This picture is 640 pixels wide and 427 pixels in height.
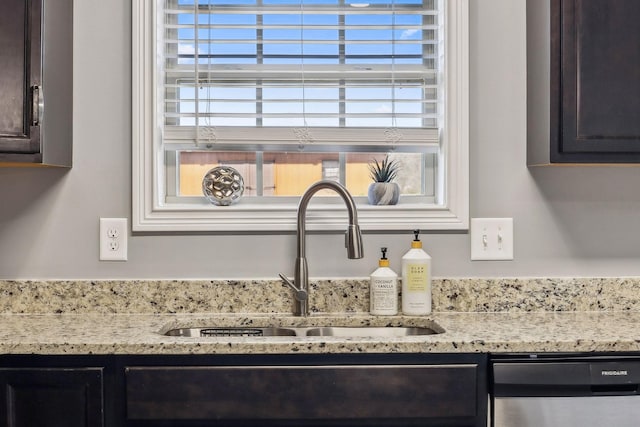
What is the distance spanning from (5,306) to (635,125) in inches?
72.7

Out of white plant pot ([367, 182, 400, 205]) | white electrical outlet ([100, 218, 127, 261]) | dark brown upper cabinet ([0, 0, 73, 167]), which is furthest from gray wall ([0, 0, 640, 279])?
dark brown upper cabinet ([0, 0, 73, 167])

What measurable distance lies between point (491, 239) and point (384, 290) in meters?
0.39

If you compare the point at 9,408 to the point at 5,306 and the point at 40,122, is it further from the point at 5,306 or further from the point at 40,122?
the point at 40,122

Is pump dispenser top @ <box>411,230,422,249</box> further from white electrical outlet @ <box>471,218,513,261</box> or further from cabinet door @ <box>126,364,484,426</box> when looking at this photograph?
cabinet door @ <box>126,364,484,426</box>

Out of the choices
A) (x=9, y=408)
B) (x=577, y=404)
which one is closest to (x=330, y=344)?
(x=577, y=404)

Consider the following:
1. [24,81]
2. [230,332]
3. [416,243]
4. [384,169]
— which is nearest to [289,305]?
[230,332]

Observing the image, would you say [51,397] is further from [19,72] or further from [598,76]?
[598,76]

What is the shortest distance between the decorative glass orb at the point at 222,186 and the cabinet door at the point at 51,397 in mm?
718

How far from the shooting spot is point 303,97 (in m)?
2.17

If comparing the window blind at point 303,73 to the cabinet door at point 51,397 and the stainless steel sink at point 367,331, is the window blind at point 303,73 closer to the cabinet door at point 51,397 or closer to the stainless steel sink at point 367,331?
the stainless steel sink at point 367,331

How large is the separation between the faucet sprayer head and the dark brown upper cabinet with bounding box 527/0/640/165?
1.93 ft

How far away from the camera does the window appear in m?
2.11

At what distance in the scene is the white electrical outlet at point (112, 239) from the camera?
2.01 m

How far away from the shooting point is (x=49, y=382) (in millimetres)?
1511
